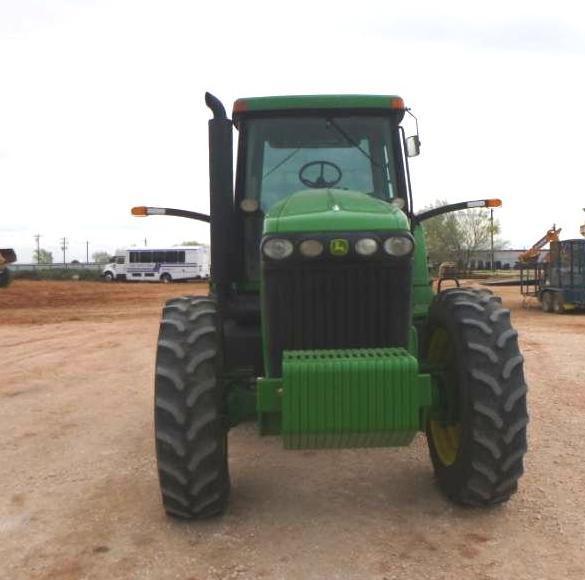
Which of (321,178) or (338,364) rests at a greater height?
(321,178)

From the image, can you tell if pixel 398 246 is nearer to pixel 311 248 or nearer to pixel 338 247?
pixel 338 247

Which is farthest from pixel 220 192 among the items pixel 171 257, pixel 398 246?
pixel 171 257

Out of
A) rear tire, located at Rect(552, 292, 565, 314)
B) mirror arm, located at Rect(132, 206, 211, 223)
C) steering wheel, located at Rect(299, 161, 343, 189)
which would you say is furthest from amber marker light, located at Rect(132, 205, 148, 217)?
rear tire, located at Rect(552, 292, 565, 314)

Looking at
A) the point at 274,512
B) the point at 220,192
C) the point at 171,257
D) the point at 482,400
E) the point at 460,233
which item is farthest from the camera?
the point at 460,233

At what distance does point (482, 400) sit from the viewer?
13.0 feet

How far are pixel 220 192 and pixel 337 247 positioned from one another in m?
1.20

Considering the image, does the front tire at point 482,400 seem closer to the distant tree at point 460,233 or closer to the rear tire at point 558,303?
the rear tire at point 558,303

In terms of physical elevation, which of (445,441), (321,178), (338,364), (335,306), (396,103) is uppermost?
(396,103)

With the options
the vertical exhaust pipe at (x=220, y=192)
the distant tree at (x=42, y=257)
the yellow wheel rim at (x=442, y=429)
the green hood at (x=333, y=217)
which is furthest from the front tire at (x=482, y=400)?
the distant tree at (x=42, y=257)

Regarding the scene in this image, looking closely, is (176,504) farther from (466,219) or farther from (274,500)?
(466,219)

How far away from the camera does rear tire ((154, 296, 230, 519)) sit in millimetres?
3965

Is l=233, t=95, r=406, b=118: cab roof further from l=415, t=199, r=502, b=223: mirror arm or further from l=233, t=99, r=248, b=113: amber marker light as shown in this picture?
l=415, t=199, r=502, b=223: mirror arm

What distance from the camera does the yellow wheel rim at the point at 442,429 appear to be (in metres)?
4.53

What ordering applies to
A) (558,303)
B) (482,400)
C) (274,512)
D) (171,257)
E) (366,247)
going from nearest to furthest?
(366,247)
(482,400)
(274,512)
(558,303)
(171,257)
